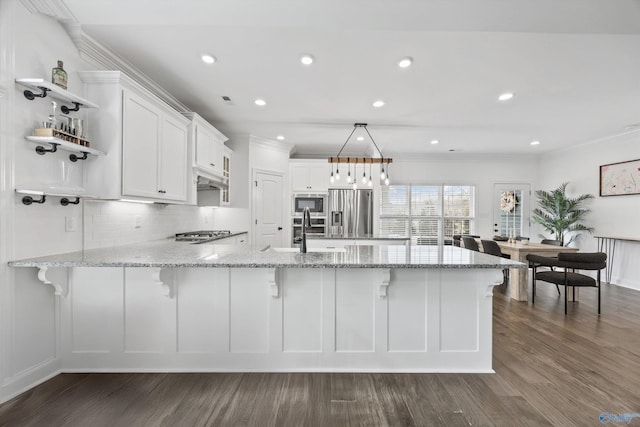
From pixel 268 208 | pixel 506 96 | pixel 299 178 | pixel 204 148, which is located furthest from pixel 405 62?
pixel 268 208

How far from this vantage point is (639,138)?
462 cm

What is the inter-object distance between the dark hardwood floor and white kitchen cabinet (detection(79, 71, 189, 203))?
1.41 meters

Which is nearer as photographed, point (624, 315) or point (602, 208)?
point (624, 315)

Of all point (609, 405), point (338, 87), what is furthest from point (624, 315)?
point (338, 87)

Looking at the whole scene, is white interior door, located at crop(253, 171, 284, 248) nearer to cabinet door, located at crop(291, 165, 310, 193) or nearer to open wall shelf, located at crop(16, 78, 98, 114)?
cabinet door, located at crop(291, 165, 310, 193)

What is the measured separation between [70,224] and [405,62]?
3097 mm

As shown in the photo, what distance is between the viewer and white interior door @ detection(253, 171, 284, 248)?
5270 millimetres

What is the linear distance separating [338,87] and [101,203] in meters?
2.57

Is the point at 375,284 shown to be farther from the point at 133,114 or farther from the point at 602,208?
the point at 602,208

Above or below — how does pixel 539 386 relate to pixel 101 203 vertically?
below

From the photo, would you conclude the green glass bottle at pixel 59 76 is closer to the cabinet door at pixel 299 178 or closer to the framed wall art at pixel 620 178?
the cabinet door at pixel 299 178

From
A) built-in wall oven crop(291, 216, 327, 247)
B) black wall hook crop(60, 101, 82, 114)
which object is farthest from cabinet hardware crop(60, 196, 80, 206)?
built-in wall oven crop(291, 216, 327, 247)

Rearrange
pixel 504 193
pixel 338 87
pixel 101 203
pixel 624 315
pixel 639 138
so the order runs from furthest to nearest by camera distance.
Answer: pixel 504 193 < pixel 639 138 < pixel 624 315 < pixel 338 87 < pixel 101 203

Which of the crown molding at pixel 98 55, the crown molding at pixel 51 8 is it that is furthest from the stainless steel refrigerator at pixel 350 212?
the crown molding at pixel 51 8
